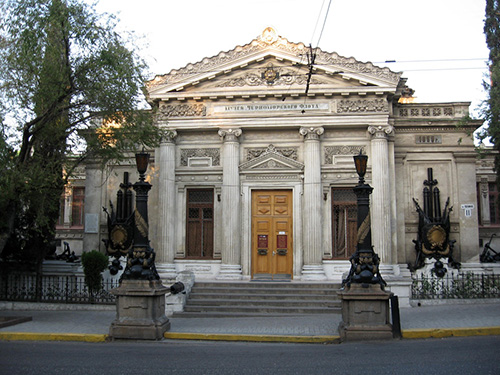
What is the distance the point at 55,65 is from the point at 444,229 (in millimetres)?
14510

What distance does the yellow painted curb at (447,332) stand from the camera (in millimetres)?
11695

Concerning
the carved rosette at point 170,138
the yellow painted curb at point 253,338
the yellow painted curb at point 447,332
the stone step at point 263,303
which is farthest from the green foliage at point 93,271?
the yellow painted curb at point 447,332

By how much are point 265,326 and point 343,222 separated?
7216 mm

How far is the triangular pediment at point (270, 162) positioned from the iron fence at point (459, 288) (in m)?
6.19

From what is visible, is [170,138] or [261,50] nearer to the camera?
[261,50]

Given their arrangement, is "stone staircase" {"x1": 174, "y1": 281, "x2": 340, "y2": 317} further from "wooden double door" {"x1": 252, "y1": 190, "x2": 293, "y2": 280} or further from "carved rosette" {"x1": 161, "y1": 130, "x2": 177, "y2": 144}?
"carved rosette" {"x1": 161, "y1": 130, "x2": 177, "y2": 144}

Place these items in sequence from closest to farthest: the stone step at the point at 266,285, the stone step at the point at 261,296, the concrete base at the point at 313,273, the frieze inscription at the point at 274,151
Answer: the stone step at the point at 261,296 → the stone step at the point at 266,285 → the concrete base at the point at 313,273 → the frieze inscription at the point at 274,151

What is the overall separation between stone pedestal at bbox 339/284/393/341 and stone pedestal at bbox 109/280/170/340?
4247 mm

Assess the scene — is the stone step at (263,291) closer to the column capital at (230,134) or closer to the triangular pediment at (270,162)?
the triangular pediment at (270,162)

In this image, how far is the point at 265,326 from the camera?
1334 cm

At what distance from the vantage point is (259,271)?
759 inches

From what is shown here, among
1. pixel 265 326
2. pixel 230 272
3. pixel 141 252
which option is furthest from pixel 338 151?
pixel 141 252

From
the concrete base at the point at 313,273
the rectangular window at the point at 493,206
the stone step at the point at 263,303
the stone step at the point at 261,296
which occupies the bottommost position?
the stone step at the point at 263,303

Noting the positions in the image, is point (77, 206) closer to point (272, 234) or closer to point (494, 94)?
point (272, 234)
